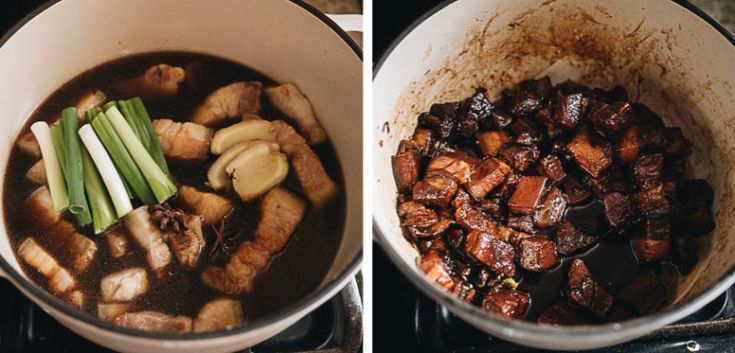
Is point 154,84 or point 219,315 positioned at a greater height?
point 154,84

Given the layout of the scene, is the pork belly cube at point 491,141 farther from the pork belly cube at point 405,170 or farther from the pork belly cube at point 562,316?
the pork belly cube at point 562,316

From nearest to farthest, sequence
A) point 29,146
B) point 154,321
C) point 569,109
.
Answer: point 154,321 → point 29,146 → point 569,109

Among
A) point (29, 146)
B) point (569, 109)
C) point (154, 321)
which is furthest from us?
point (569, 109)

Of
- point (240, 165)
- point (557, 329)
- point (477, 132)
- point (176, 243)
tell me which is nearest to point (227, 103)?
point (240, 165)

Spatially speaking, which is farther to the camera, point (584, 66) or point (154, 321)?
point (584, 66)

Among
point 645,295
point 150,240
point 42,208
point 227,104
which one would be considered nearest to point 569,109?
point 645,295

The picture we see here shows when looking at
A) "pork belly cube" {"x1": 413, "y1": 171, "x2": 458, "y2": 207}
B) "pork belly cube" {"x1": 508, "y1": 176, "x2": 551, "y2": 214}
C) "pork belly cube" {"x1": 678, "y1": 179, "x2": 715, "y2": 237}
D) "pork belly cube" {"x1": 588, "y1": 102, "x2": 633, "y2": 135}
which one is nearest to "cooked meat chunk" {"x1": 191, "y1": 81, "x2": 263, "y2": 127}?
"pork belly cube" {"x1": 413, "y1": 171, "x2": 458, "y2": 207}

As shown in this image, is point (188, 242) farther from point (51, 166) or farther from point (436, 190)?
point (436, 190)
